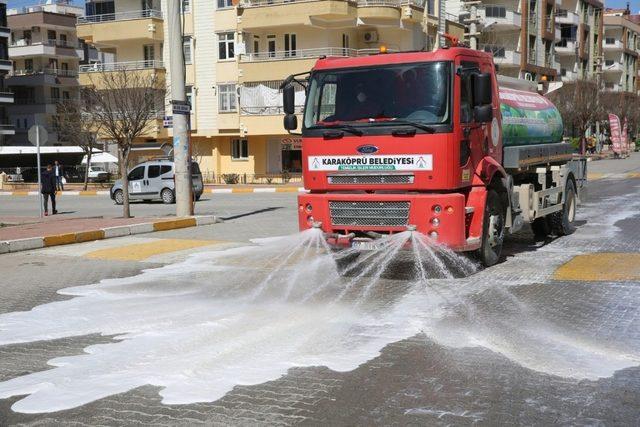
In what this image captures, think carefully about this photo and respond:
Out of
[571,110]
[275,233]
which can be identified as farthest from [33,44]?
[275,233]

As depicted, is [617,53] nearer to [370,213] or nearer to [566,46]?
[566,46]

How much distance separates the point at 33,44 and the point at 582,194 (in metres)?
70.1

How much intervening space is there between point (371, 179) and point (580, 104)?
55971 millimetres

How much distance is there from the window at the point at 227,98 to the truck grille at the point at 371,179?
36.6 meters

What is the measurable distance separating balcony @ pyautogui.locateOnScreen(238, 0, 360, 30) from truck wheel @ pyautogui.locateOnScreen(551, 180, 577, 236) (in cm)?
2839

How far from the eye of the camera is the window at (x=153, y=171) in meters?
29.9

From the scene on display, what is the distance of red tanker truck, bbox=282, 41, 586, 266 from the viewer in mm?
9375

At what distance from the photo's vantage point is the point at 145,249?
1378 centimetres

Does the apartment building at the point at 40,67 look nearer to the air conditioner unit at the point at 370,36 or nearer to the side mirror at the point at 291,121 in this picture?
the air conditioner unit at the point at 370,36

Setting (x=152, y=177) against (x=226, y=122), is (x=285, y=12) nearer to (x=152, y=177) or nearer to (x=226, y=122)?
(x=226, y=122)

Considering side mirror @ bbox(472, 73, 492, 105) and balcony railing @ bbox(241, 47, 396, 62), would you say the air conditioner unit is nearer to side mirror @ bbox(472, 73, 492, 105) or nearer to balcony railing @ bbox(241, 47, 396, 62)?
balcony railing @ bbox(241, 47, 396, 62)

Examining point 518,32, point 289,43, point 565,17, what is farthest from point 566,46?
point 289,43

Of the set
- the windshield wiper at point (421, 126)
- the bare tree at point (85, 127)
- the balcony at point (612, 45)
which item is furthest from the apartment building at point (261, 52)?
the balcony at point (612, 45)

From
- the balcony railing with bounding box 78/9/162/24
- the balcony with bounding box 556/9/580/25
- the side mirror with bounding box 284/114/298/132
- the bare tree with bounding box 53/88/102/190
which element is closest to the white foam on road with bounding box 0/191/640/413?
the side mirror with bounding box 284/114/298/132
